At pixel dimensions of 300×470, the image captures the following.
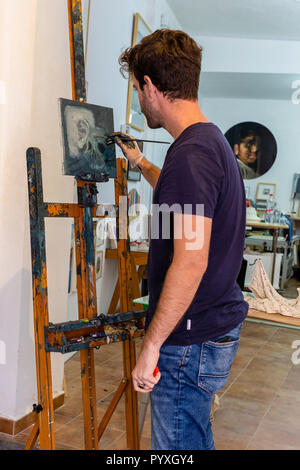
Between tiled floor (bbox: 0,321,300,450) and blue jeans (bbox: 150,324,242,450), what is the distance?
1.18 m

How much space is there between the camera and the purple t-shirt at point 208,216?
4.41 feet

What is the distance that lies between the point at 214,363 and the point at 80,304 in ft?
1.98

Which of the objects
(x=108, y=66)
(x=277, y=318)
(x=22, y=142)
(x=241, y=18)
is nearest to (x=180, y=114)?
(x=22, y=142)

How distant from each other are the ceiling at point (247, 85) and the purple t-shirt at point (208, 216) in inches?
271

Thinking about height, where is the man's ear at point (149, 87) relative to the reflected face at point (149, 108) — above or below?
above

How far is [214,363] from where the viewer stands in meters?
1.51

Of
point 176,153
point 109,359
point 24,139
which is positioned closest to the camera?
point 176,153

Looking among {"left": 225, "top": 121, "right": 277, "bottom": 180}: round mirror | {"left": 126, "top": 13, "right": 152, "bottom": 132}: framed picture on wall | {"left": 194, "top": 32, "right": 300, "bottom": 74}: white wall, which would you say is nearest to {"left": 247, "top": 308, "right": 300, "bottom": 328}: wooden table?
{"left": 126, "top": 13, "right": 152, "bottom": 132}: framed picture on wall

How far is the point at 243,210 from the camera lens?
1.53 metres

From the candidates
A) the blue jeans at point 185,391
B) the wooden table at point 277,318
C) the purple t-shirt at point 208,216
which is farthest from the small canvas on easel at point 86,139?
the wooden table at point 277,318

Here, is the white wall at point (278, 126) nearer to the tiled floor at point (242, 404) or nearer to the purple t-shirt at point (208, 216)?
the tiled floor at point (242, 404)

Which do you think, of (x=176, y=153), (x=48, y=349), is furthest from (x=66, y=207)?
(x=176, y=153)

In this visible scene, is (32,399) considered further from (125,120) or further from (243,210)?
(125,120)

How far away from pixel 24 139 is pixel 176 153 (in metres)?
1.33
